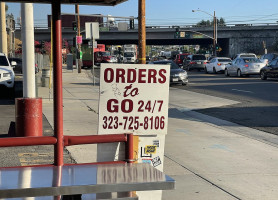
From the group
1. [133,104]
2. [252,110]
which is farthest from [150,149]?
[252,110]

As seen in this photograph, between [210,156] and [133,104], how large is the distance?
4.13 meters

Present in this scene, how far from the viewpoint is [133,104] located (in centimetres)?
491

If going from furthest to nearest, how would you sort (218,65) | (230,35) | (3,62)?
(230,35)
(218,65)
(3,62)

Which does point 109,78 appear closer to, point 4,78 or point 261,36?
point 4,78

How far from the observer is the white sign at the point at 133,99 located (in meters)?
4.80

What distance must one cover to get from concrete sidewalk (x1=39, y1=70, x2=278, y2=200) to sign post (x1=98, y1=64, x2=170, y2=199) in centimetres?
147

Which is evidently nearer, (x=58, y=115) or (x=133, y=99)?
(x=58, y=115)

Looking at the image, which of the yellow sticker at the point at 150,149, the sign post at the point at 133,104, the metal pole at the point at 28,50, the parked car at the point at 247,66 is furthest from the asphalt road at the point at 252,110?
the parked car at the point at 247,66

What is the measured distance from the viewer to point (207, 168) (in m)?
7.75

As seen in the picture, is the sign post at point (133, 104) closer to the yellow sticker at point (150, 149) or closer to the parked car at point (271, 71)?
the yellow sticker at point (150, 149)

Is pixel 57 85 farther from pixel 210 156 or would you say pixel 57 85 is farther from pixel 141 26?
pixel 141 26

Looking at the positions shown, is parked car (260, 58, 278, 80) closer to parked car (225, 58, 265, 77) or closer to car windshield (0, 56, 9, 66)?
parked car (225, 58, 265, 77)

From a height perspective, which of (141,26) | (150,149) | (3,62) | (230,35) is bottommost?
(150,149)

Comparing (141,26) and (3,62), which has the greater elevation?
(141,26)
